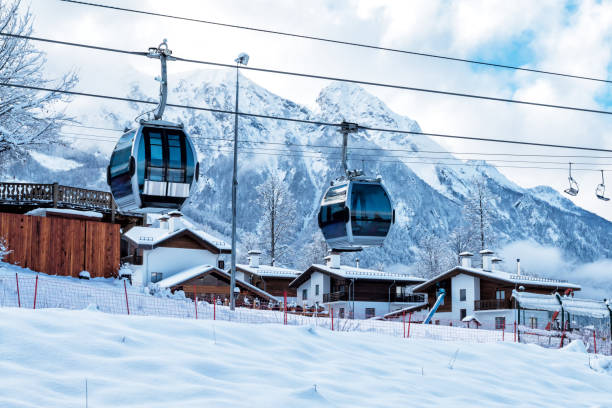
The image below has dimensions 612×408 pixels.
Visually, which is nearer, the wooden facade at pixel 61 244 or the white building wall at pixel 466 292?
the wooden facade at pixel 61 244

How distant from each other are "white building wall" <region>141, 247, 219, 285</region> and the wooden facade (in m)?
26.2

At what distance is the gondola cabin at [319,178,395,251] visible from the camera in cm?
1667

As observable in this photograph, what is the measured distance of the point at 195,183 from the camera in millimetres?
14656

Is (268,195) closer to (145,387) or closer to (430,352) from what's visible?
(430,352)

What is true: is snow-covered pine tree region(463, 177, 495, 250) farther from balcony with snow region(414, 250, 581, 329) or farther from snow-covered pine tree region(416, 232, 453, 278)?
balcony with snow region(414, 250, 581, 329)

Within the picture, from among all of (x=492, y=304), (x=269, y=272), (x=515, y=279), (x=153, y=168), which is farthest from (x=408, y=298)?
(x=153, y=168)

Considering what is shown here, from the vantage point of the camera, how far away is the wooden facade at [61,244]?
88.3 ft

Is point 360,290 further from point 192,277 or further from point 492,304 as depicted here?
point 192,277

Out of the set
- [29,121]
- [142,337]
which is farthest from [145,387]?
[29,121]

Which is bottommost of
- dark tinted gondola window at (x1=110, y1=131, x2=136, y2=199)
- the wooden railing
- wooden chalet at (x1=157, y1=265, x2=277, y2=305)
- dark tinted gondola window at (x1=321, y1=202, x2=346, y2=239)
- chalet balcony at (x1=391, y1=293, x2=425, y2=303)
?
chalet balcony at (x1=391, y1=293, x2=425, y2=303)

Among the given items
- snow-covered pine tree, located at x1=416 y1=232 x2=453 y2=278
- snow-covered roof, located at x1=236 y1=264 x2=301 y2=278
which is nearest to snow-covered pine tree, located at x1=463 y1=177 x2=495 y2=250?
snow-covered pine tree, located at x1=416 y1=232 x2=453 y2=278

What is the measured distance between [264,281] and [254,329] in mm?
51605

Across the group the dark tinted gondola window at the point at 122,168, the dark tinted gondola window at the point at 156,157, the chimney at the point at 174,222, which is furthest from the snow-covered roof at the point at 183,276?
the dark tinted gondola window at the point at 156,157

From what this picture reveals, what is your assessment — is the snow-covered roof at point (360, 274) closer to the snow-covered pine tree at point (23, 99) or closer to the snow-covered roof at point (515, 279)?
the snow-covered roof at point (515, 279)
